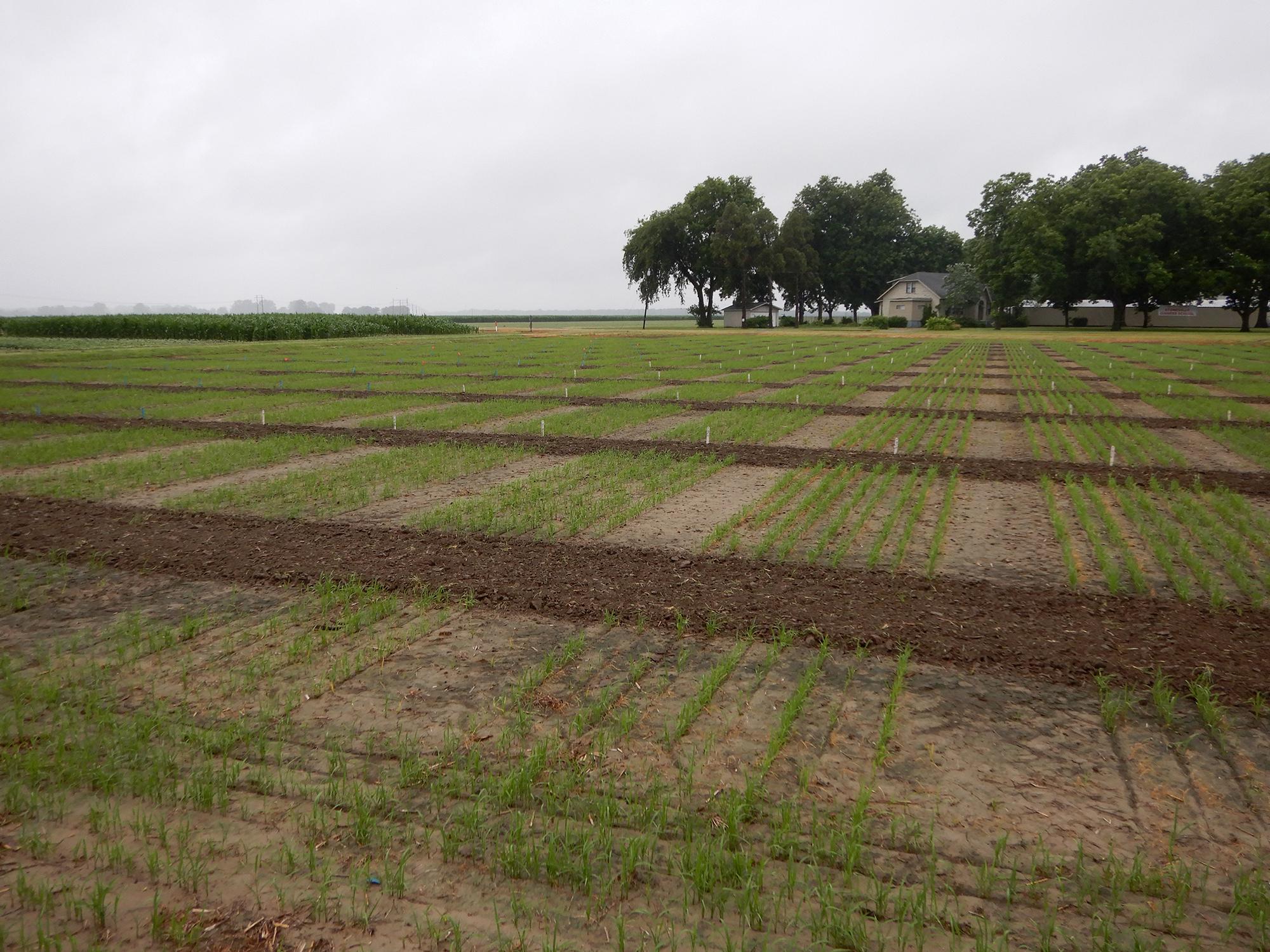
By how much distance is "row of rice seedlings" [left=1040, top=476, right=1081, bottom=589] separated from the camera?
846cm

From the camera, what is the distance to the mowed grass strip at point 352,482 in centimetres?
1136

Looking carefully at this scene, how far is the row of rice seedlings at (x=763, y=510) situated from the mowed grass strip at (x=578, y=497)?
1226 millimetres

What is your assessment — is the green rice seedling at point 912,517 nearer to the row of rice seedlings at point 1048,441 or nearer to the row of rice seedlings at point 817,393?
the row of rice seedlings at point 1048,441

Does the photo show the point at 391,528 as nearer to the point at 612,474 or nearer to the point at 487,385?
the point at 612,474

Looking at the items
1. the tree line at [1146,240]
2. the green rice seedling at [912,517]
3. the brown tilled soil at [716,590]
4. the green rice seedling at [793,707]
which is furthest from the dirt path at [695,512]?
the tree line at [1146,240]

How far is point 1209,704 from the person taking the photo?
Result: 223 inches

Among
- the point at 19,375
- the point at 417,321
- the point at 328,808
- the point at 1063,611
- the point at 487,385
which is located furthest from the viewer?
the point at 417,321

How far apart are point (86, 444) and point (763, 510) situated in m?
12.9

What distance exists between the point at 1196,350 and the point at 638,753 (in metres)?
51.6

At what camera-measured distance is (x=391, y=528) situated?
A: 10164mm

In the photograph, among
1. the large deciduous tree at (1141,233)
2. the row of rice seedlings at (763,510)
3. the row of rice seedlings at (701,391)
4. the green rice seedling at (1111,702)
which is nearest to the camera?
the green rice seedling at (1111,702)

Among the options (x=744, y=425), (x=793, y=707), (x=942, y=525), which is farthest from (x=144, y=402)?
(x=793, y=707)

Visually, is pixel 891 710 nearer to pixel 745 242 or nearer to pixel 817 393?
pixel 817 393

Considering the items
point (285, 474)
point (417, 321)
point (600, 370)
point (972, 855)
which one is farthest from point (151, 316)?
point (972, 855)
